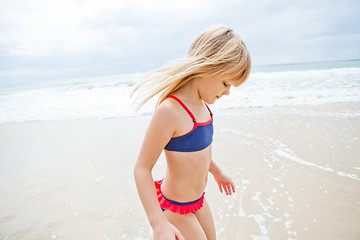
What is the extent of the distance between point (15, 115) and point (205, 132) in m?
10.3

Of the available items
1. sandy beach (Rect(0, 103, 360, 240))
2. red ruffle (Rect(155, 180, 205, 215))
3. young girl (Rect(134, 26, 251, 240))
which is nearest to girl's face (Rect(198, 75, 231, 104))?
young girl (Rect(134, 26, 251, 240))

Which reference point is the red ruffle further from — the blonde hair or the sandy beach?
the sandy beach

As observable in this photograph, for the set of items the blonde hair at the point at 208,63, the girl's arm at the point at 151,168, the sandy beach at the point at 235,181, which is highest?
the blonde hair at the point at 208,63

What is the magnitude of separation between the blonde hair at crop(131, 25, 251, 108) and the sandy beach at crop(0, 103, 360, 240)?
156 cm

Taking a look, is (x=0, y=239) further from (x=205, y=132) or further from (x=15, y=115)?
(x=15, y=115)

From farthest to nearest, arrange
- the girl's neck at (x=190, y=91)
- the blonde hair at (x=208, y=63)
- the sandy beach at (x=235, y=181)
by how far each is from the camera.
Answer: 1. the sandy beach at (x=235, y=181)
2. the girl's neck at (x=190, y=91)
3. the blonde hair at (x=208, y=63)

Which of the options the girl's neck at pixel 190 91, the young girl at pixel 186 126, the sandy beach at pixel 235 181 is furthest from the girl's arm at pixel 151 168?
the sandy beach at pixel 235 181

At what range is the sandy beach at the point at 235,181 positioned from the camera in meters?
2.16

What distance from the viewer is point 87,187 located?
3018mm

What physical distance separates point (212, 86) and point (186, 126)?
280 mm

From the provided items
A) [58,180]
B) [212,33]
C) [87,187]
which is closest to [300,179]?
[212,33]

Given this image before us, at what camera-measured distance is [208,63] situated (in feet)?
3.71

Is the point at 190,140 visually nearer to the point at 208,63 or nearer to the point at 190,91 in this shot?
the point at 190,91

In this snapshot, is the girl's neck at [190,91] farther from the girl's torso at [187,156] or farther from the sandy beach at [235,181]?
the sandy beach at [235,181]
